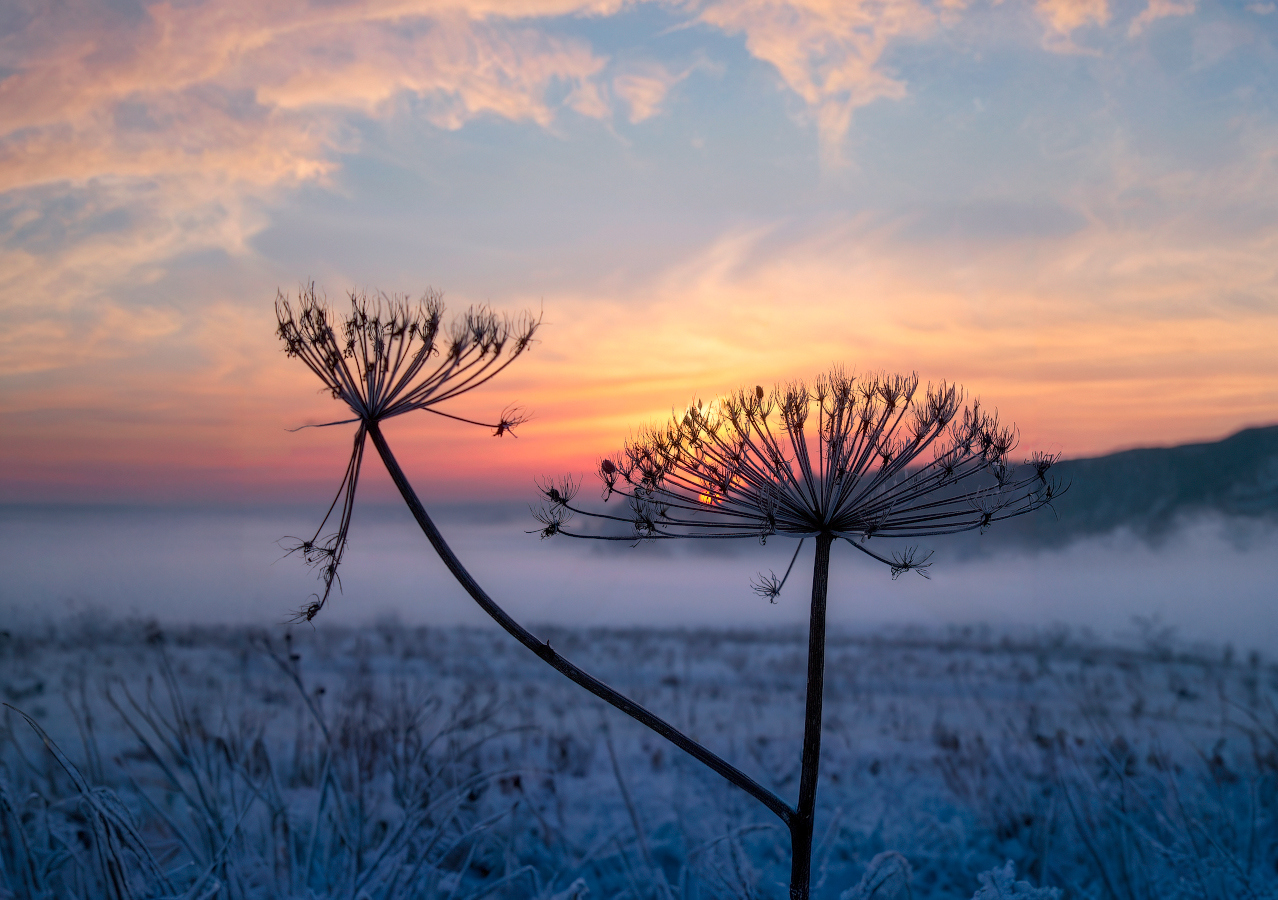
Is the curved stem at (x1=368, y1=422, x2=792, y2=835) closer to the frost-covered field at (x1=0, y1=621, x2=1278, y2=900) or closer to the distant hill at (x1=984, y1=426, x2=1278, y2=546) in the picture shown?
the frost-covered field at (x1=0, y1=621, x2=1278, y2=900)

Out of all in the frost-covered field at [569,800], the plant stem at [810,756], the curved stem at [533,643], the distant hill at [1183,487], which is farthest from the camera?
the distant hill at [1183,487]

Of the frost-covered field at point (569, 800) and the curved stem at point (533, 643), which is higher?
the curved stem at point (533, 643)

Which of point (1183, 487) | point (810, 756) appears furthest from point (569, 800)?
point (1183, 487)

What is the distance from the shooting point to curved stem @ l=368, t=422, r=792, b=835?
507cm

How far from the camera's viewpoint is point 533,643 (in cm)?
525

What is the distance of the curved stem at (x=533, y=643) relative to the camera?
5.07m

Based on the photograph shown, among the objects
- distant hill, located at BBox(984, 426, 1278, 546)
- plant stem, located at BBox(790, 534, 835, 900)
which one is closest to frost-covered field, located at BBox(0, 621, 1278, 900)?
plant stem, located at BBox(790, 534, 835, 900)

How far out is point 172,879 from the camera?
1021cm

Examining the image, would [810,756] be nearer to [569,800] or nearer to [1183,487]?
[569,800]

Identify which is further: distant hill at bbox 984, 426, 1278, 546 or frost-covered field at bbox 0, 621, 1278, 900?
distant hill at bbox 984, 426, 1278, 546

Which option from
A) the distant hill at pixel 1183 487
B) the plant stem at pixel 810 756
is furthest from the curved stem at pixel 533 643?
the distant hill at pixel 1183 487

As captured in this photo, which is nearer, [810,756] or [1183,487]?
[810,756]

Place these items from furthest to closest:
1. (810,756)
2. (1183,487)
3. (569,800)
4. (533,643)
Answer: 1. (1183,487)
2. (569,800)
3. (810,756)
4. (533,643)

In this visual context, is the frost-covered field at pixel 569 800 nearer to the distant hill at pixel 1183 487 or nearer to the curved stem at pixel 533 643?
the curved stem at pixel 533 643
